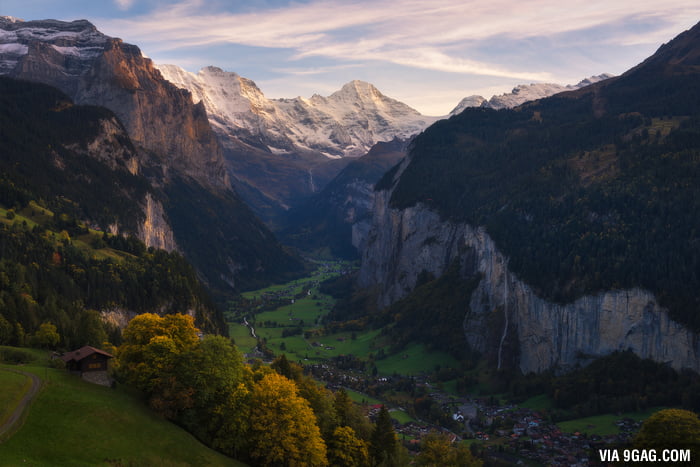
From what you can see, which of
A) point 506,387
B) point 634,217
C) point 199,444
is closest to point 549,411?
point 506,387

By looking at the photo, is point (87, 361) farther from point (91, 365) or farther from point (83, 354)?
point (83, 354)

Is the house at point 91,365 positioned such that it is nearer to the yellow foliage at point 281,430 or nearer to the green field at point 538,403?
the yellow foliage at point 281,430

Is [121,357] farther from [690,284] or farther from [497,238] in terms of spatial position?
[497,238]

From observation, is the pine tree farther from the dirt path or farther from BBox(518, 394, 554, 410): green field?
BBox(518, 394, 554, 410): green field

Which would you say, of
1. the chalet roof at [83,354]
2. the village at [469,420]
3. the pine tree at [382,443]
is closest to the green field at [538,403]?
the village at [469,420]

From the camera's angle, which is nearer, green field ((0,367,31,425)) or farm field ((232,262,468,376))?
green field ((0,367,31,425))

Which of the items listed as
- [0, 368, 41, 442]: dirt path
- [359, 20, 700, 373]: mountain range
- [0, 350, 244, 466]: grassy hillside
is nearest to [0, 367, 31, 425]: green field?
[0, 350, 244, 466]: grassy hillside
